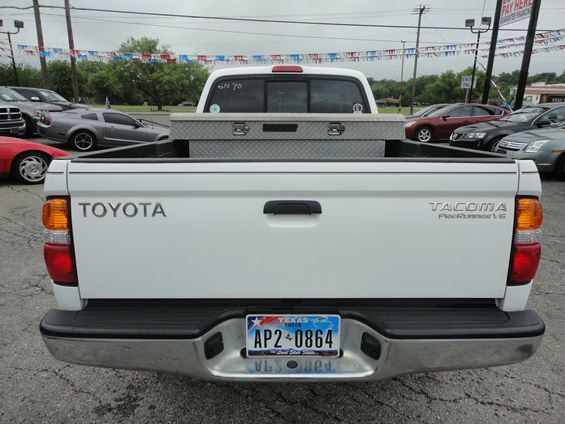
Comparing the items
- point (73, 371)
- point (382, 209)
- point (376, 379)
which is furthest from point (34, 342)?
point (382, 209)

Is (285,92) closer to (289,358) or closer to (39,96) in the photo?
(289,358)

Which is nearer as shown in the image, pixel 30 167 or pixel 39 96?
pixel 30 167

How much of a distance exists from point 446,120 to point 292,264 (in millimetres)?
15449

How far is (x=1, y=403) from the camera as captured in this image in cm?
232

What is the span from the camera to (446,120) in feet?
50.3

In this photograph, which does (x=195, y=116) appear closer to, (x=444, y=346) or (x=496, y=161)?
(x=496, y=161)

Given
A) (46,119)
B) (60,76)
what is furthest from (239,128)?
(60,76)

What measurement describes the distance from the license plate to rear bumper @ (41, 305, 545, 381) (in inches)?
1.5

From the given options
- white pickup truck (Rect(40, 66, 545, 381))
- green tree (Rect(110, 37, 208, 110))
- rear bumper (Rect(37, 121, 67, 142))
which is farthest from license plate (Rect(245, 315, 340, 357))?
green tree (Rect(110, 37, 208, 110))

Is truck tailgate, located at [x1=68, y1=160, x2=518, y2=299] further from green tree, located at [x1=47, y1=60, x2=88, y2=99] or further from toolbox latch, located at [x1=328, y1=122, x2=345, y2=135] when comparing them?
green tree, located at [x1=47, y1=60, x2=88, y2=99]

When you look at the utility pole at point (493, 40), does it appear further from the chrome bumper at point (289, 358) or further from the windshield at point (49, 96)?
Result: the chrome bumper at point (289, 358)

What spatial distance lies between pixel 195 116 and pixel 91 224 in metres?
1.43

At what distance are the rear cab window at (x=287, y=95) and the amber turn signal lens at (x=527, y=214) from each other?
260cm

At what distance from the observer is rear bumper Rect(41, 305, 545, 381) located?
170 centimetres
